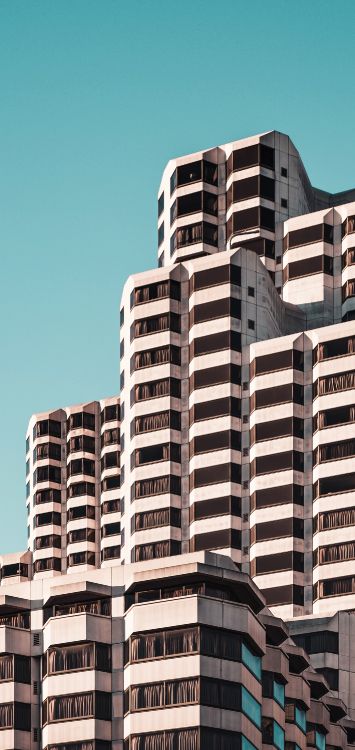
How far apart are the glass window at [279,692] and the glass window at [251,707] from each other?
642cm

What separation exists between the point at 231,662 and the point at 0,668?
16.3 m

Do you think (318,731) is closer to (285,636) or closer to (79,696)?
(285,636)

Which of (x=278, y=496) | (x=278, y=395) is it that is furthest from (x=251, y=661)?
(x=278, y=395)

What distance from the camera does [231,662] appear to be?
4476 inches

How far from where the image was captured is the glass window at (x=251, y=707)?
11480cm

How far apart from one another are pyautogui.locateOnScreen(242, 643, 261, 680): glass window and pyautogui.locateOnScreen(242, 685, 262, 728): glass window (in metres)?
1.74

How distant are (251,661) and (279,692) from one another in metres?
10.5

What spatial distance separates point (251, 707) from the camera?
117 m

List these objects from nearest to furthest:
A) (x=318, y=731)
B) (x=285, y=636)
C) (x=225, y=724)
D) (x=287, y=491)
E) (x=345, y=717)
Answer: (x=225, y=724) < (x=285, y=636) < (x=318, y=731) < (x=345, y=717) < (x=287, y=491)

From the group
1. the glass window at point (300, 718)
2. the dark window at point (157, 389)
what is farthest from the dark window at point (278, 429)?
the glass window at point (300, 718)

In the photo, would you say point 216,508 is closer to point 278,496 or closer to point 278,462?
point 278,496

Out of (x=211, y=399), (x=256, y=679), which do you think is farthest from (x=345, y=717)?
(x=211, y=399)

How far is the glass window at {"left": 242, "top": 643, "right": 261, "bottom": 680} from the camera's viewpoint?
116 m

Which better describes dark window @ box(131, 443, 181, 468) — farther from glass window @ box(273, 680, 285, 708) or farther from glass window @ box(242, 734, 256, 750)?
glass window @ box(242, 734, 256, 750)
